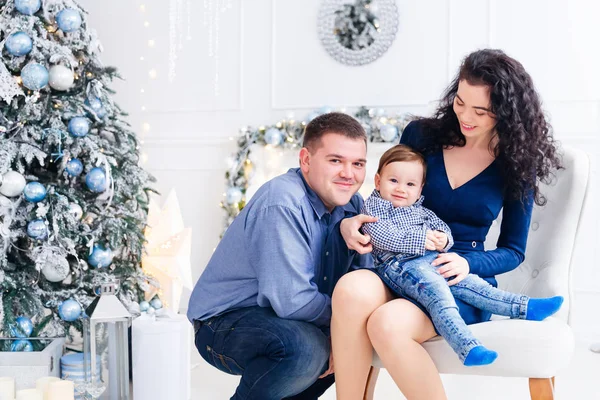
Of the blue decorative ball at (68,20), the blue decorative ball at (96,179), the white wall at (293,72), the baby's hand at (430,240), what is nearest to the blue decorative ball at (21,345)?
the blue decorative ball at (96,179)

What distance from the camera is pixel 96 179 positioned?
2670 mm

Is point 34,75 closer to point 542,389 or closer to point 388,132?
point 388,132

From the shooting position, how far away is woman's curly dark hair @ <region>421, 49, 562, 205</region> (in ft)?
6.26

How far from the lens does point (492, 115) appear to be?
194cm

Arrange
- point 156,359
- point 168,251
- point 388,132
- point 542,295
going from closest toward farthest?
point 542,295 → point 156,359 → point 168,251 → point 388,132

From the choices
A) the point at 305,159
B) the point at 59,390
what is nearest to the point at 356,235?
the point at 305,159

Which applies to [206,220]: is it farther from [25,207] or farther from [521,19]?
[521,19]

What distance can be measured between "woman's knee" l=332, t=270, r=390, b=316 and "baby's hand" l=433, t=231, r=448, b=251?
0.20m

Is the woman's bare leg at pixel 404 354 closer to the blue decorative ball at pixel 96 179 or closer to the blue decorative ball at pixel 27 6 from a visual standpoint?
the blue decorative ball at pixel 96 179

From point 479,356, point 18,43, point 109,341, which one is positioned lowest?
point 109,341

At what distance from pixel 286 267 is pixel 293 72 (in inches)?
101

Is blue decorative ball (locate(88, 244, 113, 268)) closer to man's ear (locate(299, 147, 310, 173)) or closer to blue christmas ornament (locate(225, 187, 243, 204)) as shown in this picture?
man's ear (locate(299, 147, 310, 173))

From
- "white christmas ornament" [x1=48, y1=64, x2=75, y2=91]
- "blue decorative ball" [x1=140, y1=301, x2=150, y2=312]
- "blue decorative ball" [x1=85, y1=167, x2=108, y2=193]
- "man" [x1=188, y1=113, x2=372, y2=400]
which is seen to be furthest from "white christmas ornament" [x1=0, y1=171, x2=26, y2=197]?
"man" [x1=188, y1=113, x2=372, y2=400]

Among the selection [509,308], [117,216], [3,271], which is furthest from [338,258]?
[3,271]
